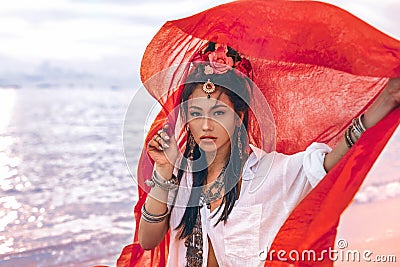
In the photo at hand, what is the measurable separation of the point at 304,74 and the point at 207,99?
0.23m

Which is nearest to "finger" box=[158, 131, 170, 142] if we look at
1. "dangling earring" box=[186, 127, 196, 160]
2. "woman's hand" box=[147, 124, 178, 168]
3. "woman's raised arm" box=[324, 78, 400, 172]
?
"woman's hand" box=[147, 124, 178, 168]

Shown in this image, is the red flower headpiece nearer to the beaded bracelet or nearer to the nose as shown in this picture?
the nose

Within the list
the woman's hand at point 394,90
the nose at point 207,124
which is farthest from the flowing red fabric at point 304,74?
the nose at point 207,124

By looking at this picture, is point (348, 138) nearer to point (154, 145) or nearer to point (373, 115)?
point (373, 115)

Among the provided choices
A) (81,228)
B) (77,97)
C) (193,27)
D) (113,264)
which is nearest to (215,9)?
(193,27)

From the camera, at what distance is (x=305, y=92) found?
1.51 m

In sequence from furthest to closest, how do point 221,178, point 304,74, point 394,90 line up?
1. point 221,178
2. point 304,74
3. point 394,90

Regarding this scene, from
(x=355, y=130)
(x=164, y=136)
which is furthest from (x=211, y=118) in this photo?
(x=355, y=130)

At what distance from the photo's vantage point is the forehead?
4.91ft

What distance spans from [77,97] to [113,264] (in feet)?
18.4

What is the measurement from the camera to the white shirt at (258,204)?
1.45 metres

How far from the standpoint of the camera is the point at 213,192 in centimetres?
159

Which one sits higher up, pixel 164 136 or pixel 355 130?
pixel 355 130

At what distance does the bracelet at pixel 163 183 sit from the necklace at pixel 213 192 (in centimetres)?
9
